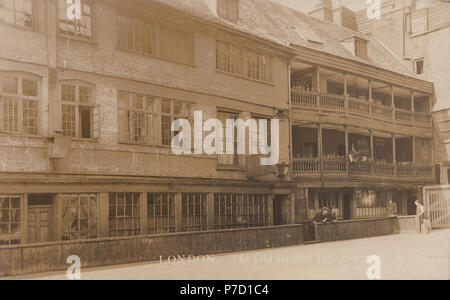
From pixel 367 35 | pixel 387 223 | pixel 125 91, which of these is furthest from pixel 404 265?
pixel 367 35

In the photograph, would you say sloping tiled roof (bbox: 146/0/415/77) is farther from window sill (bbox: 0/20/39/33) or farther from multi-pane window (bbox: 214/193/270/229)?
multi-pane window (bbox: 214/193/270/229)

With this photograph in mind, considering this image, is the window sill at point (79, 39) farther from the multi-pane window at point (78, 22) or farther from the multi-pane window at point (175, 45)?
the multi-pane window at point (175, 45)

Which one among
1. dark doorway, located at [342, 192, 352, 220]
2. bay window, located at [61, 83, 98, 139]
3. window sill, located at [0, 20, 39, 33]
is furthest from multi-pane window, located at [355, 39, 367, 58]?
window sill, located at [0, 20, 39, 33]

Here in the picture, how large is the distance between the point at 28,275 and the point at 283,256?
7.35 metres

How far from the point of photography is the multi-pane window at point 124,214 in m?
17.0

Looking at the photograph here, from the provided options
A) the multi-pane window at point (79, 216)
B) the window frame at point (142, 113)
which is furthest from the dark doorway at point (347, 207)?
the multi-pane window at point (79, 216)

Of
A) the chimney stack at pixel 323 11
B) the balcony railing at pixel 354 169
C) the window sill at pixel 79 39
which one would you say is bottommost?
the balcony railing at pixel 354 169

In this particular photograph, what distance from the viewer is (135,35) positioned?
1833 centimetres

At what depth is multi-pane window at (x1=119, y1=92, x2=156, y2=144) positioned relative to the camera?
17656mm

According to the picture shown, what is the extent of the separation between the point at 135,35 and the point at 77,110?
3.55 m

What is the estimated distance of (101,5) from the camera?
17.2 meters

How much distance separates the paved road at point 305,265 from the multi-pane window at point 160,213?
260 centimetres

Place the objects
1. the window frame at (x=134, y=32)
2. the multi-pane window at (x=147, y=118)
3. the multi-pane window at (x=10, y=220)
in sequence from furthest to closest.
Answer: the window frame at (x=134, y=32) < the multi-pane window at (x=147, y=118) < the multi-pane window at (x=10, y=220)
